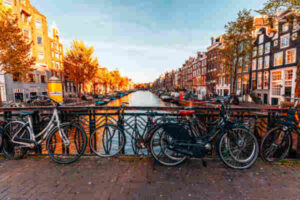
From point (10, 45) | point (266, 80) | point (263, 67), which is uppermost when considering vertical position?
point (10, 45)

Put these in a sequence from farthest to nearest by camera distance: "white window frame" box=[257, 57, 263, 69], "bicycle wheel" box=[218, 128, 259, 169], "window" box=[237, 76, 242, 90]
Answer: "window" box=[237, 76, 242, 90] → "white window frame" box=[257, 57, 263, 69] → "bicycle wheel" box=[218, 128, 259, 169]

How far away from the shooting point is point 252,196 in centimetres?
228

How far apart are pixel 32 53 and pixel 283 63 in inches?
1713

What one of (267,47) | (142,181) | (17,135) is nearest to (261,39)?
(267,47)

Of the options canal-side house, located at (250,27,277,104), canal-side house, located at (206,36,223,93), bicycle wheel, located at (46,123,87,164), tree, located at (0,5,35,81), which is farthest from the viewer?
canal-side house, located at (206,36,223,93)

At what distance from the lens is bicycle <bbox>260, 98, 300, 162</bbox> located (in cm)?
322

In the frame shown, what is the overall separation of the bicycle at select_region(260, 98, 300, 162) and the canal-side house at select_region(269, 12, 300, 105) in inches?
873

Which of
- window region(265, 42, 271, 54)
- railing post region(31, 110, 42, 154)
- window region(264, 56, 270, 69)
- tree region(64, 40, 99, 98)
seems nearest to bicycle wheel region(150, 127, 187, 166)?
railing post region(31, 110, 42, 154)

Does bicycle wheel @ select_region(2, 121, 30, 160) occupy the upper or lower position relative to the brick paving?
upper

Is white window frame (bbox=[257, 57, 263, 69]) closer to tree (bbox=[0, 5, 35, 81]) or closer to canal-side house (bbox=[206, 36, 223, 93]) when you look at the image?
canal-side house (bbox=[206, 36, 223, 93])

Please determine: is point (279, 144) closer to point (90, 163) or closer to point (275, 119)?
point (275, 119)

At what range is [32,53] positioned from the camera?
28531mm

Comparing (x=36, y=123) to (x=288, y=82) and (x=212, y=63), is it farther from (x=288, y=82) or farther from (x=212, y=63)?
(x=212, y=63)

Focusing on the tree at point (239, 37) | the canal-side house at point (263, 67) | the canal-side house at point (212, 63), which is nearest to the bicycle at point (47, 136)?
the tree at point (239, 37)
